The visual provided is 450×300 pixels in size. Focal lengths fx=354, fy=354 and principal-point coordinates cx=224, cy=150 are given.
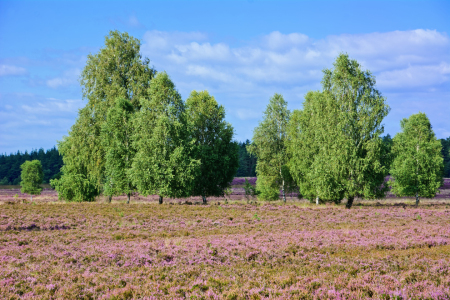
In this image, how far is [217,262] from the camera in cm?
1314

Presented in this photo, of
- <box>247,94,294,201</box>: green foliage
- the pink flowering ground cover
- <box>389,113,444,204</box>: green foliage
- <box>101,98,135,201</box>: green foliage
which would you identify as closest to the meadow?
the pink flowering ground cover

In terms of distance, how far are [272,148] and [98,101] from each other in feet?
77.0

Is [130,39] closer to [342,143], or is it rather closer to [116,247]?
[342,143]

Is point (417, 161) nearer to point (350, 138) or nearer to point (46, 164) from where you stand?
point (350, 138)

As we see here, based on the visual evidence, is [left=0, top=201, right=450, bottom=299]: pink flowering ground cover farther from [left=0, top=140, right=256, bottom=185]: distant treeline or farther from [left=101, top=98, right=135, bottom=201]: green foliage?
[left=0, top=140, right=256, bottom=185]: distant treeline

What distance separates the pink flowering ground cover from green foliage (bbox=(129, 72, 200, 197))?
41.4 feet

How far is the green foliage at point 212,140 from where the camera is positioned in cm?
4297

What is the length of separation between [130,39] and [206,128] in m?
15.6

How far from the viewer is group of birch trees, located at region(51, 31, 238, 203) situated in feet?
119

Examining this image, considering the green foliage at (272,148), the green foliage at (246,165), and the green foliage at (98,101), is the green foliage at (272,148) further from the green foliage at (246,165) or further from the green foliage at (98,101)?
the green foliage at (246,165)

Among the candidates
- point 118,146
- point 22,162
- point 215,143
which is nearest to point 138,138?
point 118,146

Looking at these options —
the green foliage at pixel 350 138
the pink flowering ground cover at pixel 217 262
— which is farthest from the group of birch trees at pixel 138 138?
the pink flowering ground cover at pixel 217 262

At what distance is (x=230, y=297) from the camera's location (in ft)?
30.6

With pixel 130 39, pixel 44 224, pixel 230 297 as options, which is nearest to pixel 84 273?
pixel 230 297
